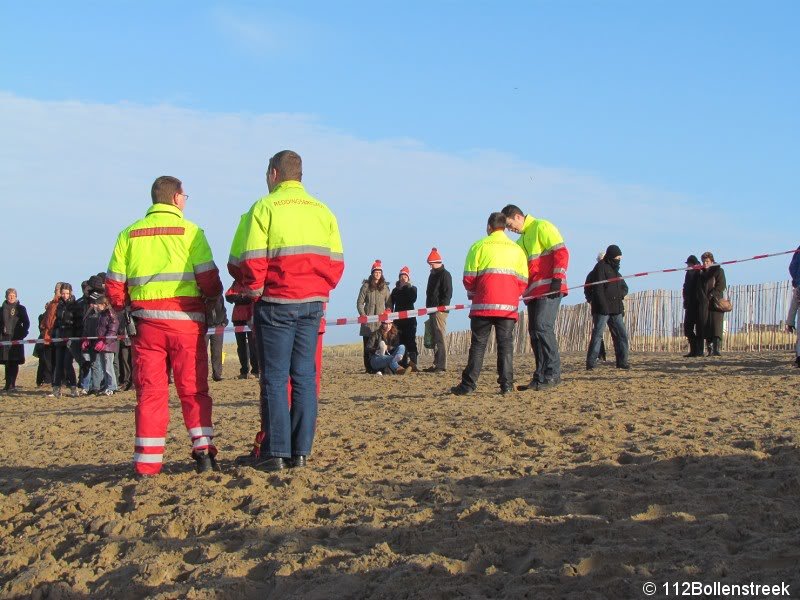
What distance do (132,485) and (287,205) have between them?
1947 millimetres

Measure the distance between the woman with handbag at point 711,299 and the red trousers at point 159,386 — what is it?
11900 mm

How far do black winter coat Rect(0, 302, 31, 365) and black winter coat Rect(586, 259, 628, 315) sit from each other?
9560 mm

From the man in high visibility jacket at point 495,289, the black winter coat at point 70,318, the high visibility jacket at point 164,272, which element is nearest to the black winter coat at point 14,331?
the black winter coat at point 70,318

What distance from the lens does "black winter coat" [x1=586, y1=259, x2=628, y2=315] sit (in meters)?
14.9

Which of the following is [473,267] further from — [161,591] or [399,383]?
[161,591]

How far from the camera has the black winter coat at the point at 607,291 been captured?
586 inches

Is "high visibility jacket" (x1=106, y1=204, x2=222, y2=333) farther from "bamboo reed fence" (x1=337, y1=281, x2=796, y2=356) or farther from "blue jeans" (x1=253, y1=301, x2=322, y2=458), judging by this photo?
"bamboo reed fence" (x1=337, y1=281, x2=796, y2=356)

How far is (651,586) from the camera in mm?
3672

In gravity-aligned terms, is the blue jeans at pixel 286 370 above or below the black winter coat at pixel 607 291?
below

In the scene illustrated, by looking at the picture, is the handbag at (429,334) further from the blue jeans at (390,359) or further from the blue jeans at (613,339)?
the blue jeans at (613,339)

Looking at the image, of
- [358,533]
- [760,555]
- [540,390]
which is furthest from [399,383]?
[760,555]

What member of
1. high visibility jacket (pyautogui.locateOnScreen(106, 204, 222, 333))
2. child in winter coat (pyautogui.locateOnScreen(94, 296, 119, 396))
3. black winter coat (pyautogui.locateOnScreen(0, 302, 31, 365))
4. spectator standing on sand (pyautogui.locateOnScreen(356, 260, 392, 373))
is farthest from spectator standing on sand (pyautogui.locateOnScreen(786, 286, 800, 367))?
black winter coat (pyautogui.locateOnScreen(0, 302, 31, 365))

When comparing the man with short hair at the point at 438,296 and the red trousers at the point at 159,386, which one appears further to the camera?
the man with short hair at the point at 438,296

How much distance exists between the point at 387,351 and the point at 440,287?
136 centimetres
